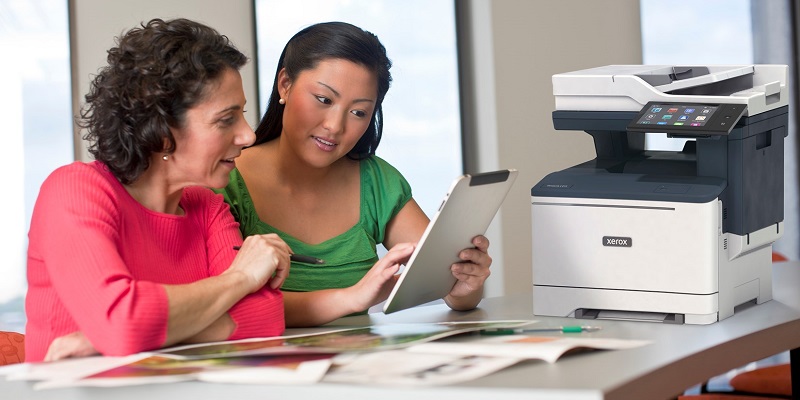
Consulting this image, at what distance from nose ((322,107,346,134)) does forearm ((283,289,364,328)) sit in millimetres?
385

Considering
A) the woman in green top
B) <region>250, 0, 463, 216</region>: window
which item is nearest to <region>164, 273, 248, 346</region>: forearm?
the woman in green top

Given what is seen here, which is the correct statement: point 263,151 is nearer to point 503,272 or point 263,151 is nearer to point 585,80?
point 585,80

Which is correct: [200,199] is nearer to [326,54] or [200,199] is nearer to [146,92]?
[146,92]

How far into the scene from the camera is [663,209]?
210 centimetres

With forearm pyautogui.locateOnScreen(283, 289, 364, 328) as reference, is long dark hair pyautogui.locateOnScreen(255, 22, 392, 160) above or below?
above

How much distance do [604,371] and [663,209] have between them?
0.65 m

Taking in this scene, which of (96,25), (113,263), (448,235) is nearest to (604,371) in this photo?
(448,235)

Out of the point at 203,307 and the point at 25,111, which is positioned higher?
the point at 25,111

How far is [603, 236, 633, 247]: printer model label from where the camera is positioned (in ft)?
7.04

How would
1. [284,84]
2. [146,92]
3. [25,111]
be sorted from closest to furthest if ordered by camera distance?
1. [146,92]
2. [284,84]
3. [25,111]

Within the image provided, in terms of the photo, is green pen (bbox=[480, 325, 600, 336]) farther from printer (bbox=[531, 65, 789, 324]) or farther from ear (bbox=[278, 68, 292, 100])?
ear (bbox=[278, 68, 292, 100])

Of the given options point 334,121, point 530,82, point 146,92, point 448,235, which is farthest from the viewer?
point 530,82

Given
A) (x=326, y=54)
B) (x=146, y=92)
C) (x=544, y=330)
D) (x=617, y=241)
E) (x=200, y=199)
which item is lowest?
(x=544, y=330)

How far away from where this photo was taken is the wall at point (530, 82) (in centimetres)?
471
